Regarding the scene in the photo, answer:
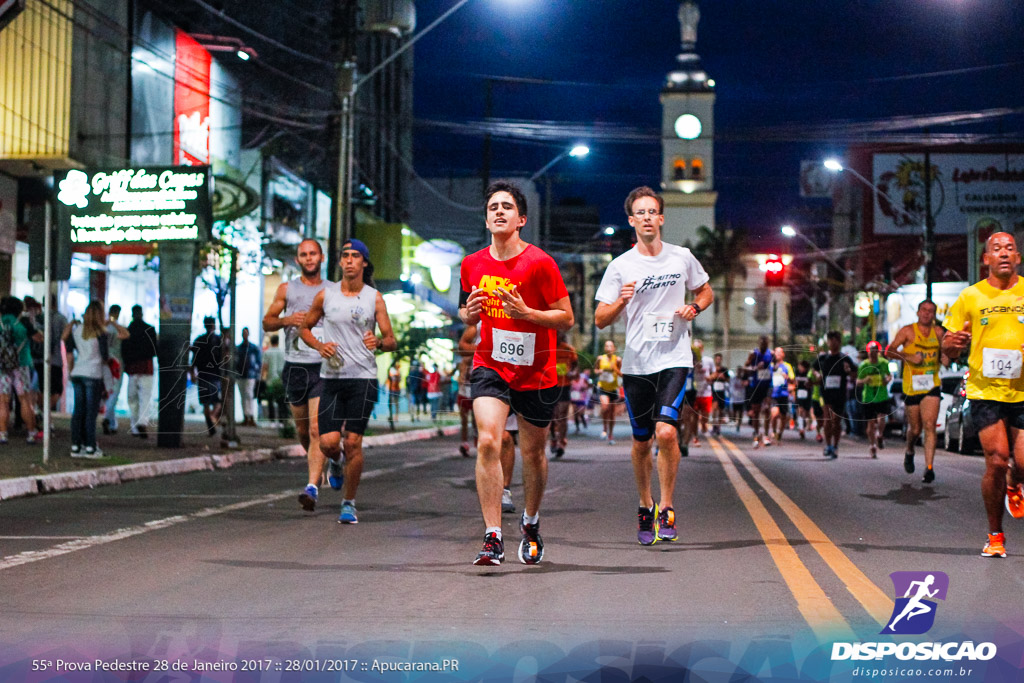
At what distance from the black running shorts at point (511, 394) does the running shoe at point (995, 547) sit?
2.86m

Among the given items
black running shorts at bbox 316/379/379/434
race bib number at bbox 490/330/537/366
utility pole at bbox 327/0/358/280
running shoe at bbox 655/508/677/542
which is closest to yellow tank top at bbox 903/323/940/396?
running shoe at bbox 655/508/677/542

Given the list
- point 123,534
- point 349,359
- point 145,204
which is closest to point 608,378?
point 145,204

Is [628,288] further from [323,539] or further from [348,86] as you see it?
[348,86]

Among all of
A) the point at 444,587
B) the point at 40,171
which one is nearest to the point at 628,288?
the point at 444,587

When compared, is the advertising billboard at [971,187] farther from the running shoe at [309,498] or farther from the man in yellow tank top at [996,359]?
the man in yellow tank top at [996,359]

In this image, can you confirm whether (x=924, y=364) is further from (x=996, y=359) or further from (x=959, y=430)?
(x=959, y=430)

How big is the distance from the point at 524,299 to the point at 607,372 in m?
14.9

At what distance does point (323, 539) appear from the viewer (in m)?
8.80

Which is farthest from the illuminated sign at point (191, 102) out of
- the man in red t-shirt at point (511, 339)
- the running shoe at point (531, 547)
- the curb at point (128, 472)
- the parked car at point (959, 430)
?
the running shoe at point (531, 547)

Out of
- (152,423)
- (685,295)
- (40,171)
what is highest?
(40,171)

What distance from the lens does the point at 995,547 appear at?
7.98 m

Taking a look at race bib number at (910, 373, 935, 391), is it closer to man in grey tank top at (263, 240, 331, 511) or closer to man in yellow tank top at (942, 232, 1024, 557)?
man in yellow tank top at (942, 232, 1024, 557)

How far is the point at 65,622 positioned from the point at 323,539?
3218mm

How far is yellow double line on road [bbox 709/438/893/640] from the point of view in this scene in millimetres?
5645
